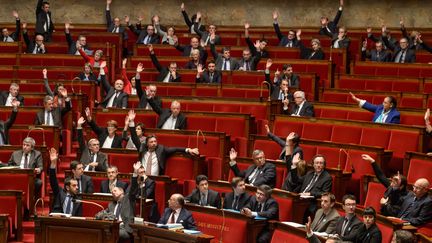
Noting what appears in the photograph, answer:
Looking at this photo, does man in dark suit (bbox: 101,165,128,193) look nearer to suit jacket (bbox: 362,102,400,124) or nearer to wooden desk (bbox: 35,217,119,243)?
wooden desk (bbox: 35,217,119,243)

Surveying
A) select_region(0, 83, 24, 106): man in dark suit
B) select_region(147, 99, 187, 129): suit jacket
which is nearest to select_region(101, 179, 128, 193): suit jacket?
select_region(147, 99, 187, 129): suit jacket

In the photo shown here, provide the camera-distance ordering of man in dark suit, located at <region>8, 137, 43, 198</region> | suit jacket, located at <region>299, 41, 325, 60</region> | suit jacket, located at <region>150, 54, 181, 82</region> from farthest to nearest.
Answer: suit jacket, located at <region>299, 41, 325, 60</region> → suit jacket, located at <region>150, 54, 181, 82</region> → man in dark suit, located at <region>8, 137, 43, 198</region>

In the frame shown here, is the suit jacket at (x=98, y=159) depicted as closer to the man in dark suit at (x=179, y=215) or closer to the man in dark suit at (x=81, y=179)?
the man in dark suit at (x=81, y=179)

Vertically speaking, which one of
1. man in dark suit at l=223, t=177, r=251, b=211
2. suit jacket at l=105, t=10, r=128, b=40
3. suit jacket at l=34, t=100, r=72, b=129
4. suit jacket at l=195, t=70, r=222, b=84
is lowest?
man in dark suit at l=223, t=177, r=251, b=211

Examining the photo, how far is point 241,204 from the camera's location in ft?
12.1

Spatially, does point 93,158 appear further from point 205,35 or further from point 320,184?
point 205,35

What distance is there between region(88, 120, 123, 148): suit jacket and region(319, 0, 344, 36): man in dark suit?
195 centimetres

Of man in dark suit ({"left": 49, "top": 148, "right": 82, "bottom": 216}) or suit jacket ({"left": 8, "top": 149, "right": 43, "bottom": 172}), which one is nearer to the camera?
man in dark suit ({"left": 49, "top": 148, "right": 82, "bottom": 216})

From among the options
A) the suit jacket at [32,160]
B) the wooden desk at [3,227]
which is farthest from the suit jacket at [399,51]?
the wooden desk at [3,227]

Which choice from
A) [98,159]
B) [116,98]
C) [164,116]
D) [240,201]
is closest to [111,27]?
[116,98]

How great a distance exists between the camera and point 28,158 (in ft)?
13.6

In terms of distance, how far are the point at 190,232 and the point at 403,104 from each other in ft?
Result: 5.43

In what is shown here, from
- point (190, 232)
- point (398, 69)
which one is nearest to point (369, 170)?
point (190, 232)

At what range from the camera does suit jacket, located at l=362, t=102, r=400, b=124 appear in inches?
167
